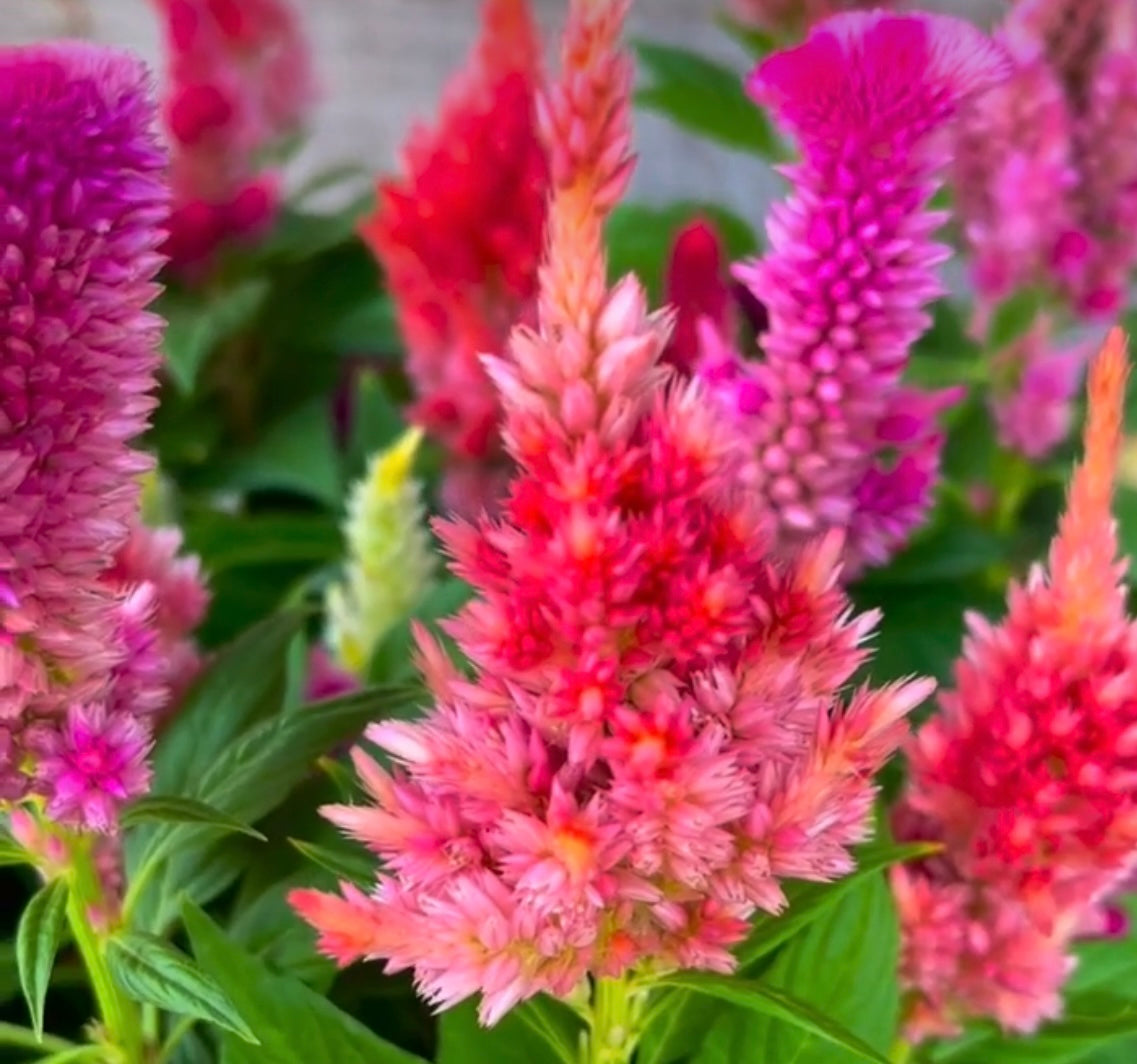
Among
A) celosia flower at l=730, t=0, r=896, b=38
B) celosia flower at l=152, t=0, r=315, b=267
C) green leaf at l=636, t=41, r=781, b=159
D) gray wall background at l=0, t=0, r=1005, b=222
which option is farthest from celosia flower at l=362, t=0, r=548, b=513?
gray wall background at l=0, t=0, r=1005, b=222

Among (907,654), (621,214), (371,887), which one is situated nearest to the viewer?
(371,887)

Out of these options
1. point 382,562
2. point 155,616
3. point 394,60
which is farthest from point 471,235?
point 394,60

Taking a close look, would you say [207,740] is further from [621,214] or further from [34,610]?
[621,214]

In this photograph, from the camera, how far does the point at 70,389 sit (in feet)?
1.09

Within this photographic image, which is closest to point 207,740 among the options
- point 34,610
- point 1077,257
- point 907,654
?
point 34,610

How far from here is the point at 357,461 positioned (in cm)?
102

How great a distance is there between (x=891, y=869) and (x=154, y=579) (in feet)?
1.01

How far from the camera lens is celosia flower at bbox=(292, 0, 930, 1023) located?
311mm

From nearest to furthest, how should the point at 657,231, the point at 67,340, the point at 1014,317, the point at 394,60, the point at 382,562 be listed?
the point at 67,340, the point at 382,562, the point at 1014,317, the point at 657,231, the point at 394,60

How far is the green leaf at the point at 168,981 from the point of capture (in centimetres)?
38

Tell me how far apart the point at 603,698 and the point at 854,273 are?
21 cm

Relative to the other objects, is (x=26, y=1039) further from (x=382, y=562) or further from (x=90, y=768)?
(x=382, y=562)

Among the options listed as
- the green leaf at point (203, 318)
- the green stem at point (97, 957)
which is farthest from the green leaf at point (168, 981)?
the green leaf at point (203, 318)

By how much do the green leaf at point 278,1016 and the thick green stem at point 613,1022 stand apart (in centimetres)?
7
